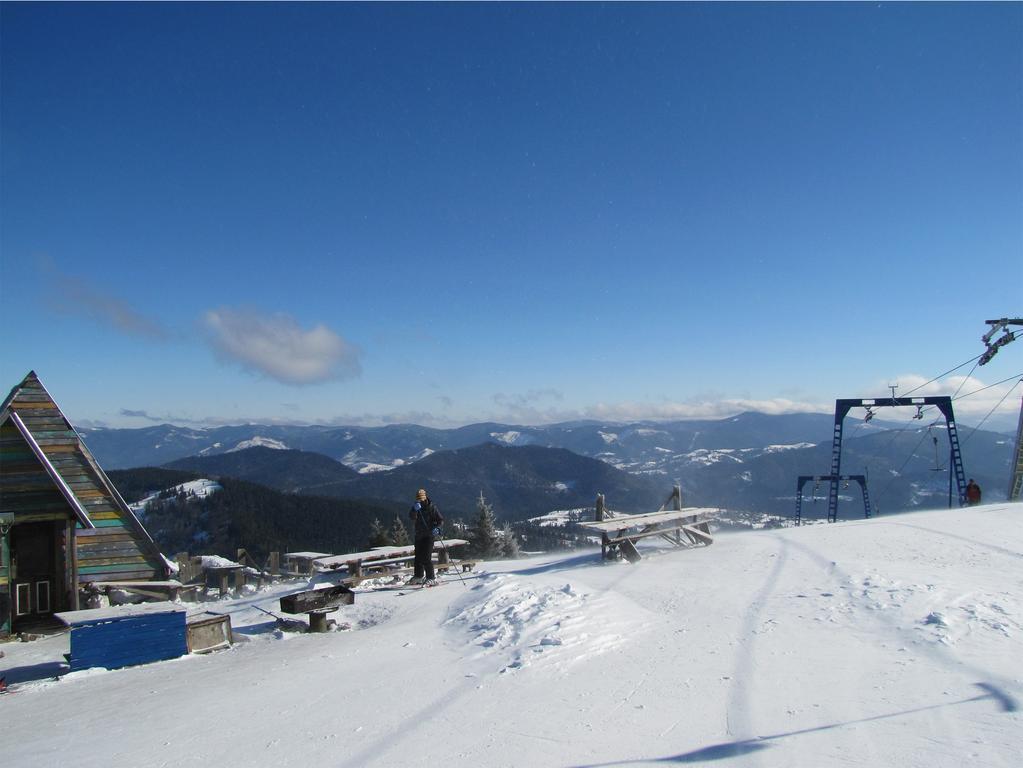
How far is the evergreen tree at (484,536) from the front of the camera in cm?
3297

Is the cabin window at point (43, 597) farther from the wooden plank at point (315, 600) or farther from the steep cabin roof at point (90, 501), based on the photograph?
the wooden plank at point (315, 600)

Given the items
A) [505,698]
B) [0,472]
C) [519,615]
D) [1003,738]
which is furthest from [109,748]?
[0,472]

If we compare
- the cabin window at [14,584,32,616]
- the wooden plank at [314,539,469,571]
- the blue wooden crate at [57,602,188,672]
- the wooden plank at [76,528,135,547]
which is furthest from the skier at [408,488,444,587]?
the cabin window at [14,584,32,616]

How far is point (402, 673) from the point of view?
722 cm

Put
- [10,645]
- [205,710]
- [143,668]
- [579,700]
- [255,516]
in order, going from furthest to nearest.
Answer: [255,516] < [10,645] < [143,668] < [205,710] < [579,700]

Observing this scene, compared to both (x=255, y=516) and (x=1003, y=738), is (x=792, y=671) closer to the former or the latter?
(x=1003, y=738)

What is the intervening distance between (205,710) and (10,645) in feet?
23.9

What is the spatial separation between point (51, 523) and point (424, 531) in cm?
789

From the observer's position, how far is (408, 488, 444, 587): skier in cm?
1266

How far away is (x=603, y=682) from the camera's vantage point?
638 centimetres

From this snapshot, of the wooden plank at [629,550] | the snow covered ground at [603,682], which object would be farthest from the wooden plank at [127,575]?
the wooden plank at [629,550]

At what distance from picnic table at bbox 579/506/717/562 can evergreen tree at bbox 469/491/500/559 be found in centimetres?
1809

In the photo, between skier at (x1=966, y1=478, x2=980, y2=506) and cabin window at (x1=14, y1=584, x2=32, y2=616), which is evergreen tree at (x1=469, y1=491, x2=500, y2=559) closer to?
skier at (x1=966, y1=478, x2=980, y2=506)

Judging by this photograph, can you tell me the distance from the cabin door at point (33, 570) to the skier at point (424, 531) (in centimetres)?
731
